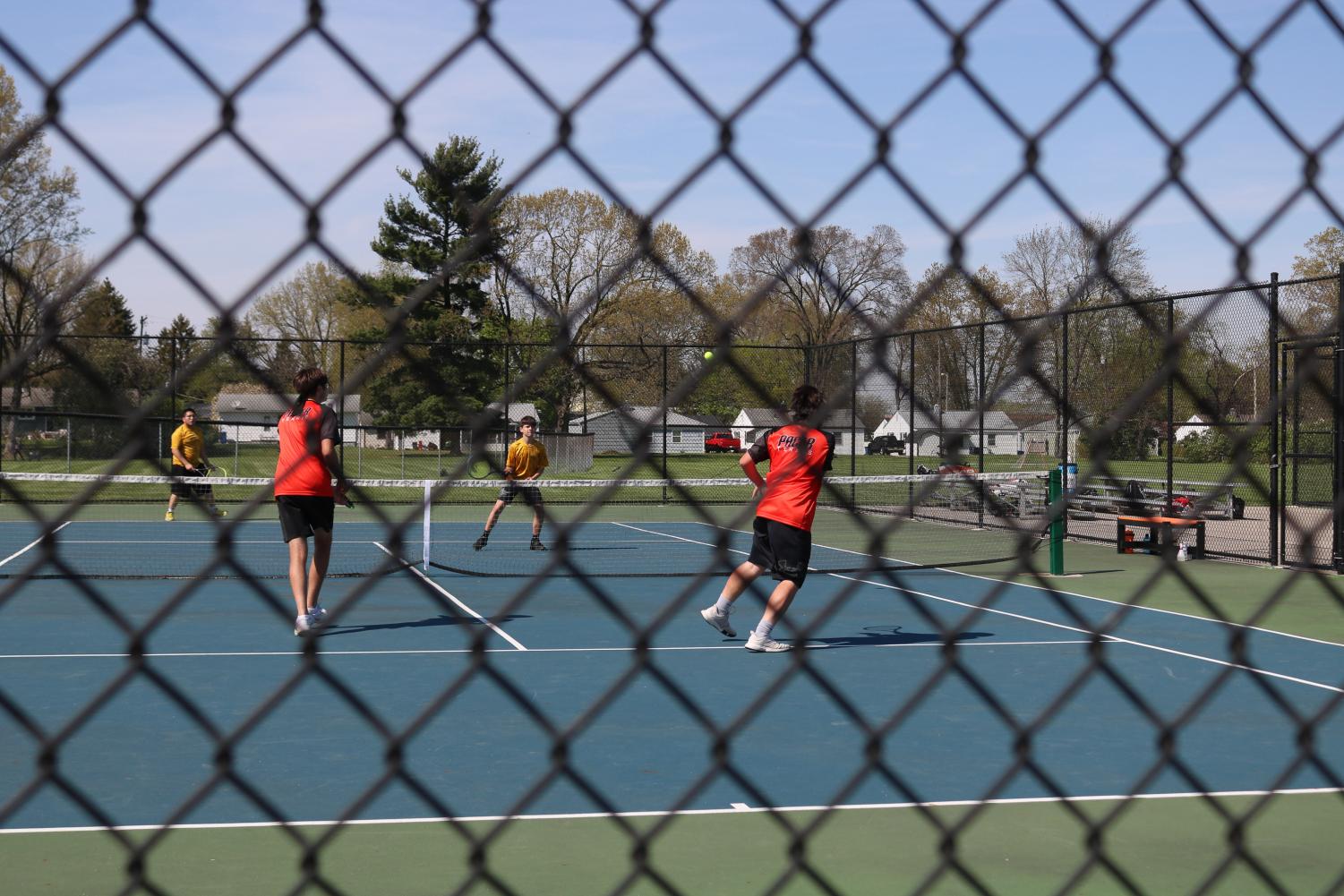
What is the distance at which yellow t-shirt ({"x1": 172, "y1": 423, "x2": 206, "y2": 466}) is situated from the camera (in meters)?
17.9

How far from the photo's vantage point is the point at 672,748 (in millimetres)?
6625

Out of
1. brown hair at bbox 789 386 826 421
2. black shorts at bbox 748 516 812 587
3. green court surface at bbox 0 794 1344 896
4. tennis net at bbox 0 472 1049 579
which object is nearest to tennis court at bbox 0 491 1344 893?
green court surface at bbox 0 794 1344 896

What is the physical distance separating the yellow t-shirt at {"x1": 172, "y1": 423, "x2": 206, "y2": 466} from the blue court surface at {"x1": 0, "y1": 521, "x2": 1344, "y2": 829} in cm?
521

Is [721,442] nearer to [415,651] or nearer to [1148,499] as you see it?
[1148,499]

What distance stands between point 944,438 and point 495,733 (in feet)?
16.9

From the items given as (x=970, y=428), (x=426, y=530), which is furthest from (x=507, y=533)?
(x=970, y=428)

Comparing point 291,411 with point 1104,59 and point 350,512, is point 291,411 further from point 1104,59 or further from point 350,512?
point 350,512

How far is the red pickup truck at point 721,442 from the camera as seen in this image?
80.3 ft

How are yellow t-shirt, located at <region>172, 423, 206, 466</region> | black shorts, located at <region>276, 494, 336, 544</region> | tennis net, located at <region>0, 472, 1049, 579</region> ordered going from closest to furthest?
black shorts, located at <region>276, 494, 336, 544</region> → tennis net, located at <region>0, 472, 1049, 579</region> → yellow t-shirt, located at <region>172, 423, 206, 466</region>

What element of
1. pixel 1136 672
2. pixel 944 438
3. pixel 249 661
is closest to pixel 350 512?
pixel 249 661

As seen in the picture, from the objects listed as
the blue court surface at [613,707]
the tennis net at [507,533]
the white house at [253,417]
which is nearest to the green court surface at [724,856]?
the blue court surface at [613,707]

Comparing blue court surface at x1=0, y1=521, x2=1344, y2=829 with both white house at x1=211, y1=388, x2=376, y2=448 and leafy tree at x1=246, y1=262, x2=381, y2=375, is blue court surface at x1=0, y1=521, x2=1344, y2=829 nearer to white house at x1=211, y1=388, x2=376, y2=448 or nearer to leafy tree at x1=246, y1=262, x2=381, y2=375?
white house at x1=211, y1=388, x2=376, y2=448

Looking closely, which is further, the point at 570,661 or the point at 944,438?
the point at 570,661

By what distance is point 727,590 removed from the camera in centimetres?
919
